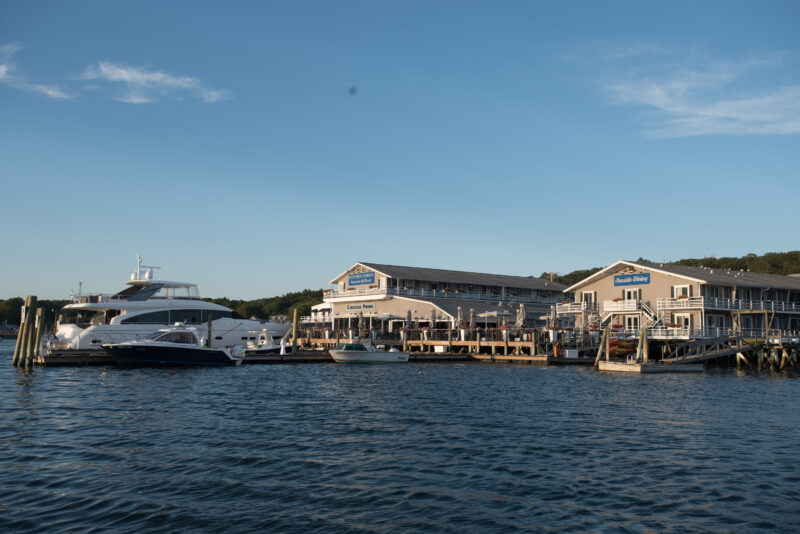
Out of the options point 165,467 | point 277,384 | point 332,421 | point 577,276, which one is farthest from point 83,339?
point 577,276

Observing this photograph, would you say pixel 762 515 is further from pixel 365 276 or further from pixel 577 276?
pixel 577 276

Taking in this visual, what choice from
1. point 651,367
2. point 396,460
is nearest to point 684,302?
point 651,367

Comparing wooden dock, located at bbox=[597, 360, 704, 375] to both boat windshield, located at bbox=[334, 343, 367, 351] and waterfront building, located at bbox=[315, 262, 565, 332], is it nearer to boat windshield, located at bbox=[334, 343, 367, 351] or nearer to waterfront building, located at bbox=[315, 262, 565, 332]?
waterfront building, located at bbox=[315, 262, 565, 332]

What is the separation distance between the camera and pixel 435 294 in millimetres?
71312

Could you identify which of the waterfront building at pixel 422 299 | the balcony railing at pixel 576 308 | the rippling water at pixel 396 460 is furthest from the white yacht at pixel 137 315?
the balcony railing at pixel 576 308

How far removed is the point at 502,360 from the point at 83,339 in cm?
Answer: 3408

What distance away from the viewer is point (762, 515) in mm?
12633

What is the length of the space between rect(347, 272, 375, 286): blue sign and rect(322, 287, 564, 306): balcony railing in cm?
67

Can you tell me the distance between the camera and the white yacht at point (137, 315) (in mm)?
53188

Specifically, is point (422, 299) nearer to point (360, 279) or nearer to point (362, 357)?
point (360, 279)

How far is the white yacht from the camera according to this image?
174 ft

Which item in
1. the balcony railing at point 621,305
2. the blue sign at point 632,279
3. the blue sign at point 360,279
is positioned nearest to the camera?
the balcony railing at point 621,305

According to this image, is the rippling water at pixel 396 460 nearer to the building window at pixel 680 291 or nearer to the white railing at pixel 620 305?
the building window at pixel 680 291

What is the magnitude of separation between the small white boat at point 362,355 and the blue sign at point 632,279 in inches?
809
